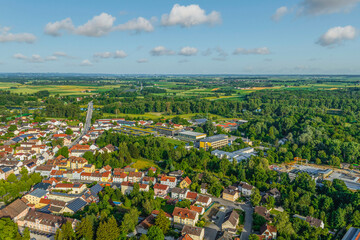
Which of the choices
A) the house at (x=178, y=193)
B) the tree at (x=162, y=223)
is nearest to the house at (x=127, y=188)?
the house at (x=178, y=193)

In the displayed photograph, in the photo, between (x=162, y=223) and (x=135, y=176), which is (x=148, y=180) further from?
(x=162, y=223)

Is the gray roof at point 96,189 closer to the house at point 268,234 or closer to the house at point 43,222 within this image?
the house at point 43,222

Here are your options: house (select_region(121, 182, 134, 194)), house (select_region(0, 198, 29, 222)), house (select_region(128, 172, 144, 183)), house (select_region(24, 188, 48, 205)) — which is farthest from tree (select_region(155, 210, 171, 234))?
house (select_region(24, 188, 48, 205))

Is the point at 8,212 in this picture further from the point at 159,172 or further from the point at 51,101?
the point at 51,101

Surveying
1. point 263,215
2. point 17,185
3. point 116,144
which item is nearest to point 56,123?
point 116,144

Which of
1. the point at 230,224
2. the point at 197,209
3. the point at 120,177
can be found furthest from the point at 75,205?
the point at 230,224

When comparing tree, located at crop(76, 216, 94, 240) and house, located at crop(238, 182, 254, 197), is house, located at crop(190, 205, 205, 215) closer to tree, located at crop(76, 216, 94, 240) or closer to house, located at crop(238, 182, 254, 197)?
house, located at crop(238, 182, 254, 197)
